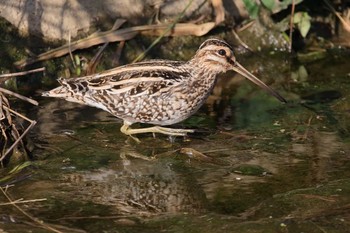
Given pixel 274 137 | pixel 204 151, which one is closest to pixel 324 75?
pixel 274 137

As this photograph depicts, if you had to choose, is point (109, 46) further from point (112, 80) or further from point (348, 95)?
point (348, 95)

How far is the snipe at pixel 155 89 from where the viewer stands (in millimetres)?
6746

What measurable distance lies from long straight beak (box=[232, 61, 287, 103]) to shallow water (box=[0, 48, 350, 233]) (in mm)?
171

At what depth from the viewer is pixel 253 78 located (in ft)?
23.6

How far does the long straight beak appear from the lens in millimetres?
7121

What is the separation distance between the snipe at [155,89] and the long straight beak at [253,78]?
0.09m

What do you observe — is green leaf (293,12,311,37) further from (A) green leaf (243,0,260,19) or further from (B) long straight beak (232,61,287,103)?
(B) long straight beak (232,61,287,103)

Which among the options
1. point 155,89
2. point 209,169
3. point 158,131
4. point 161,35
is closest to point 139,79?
point 155,89

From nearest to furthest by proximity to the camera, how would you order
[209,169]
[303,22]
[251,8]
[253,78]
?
1. [209,169]
2. [253,78]
3. [251,8]
4. [303,22]

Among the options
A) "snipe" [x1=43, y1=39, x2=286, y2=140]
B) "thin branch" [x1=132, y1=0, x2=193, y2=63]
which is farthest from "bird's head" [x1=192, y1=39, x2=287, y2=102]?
"thin branch" [x1=132, y1=0, x2=193, y2=63]

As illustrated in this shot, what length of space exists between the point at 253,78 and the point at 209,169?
4.13 feet

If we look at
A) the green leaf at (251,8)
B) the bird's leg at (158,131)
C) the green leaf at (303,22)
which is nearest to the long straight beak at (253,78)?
the bird's leg at (158,131)

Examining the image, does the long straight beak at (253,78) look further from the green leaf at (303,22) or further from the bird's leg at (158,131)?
the green leaf at (303,22)

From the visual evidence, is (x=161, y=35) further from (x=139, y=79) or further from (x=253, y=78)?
(x=139, y=79)
